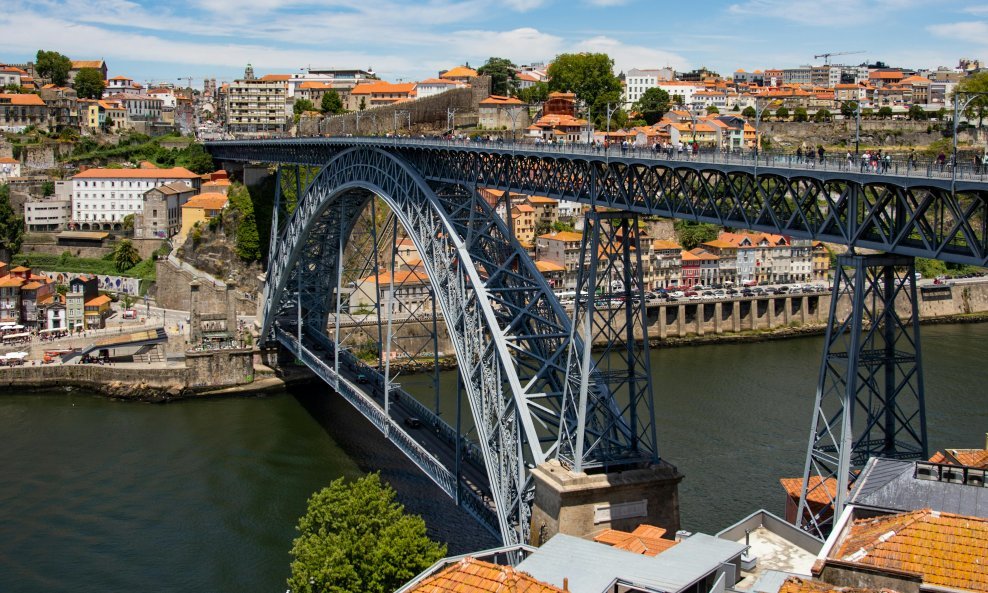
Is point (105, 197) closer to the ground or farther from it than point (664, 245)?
farther from it

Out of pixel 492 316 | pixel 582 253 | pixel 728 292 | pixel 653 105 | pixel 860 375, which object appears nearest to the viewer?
pixel 860 375

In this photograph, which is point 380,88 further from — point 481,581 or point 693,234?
point 481,581

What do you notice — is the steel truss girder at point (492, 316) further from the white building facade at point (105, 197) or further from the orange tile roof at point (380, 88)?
the orange tile roof at point (380, 88)

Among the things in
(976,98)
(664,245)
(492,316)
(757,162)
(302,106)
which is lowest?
(664,245)

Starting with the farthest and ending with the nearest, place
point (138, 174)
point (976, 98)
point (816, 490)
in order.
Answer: point (976, 98) < point (138, 174) < point (816, 490)

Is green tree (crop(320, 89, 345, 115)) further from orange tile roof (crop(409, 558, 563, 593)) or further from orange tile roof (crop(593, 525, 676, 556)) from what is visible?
orange tile roof (crop(409, 558, 563, 593))

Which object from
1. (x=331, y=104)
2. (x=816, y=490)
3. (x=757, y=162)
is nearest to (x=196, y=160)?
(x=331, y=104)

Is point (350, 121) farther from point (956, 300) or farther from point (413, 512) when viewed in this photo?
point (413, 512)

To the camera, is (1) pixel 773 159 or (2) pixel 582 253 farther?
(2) pixel 582 253
